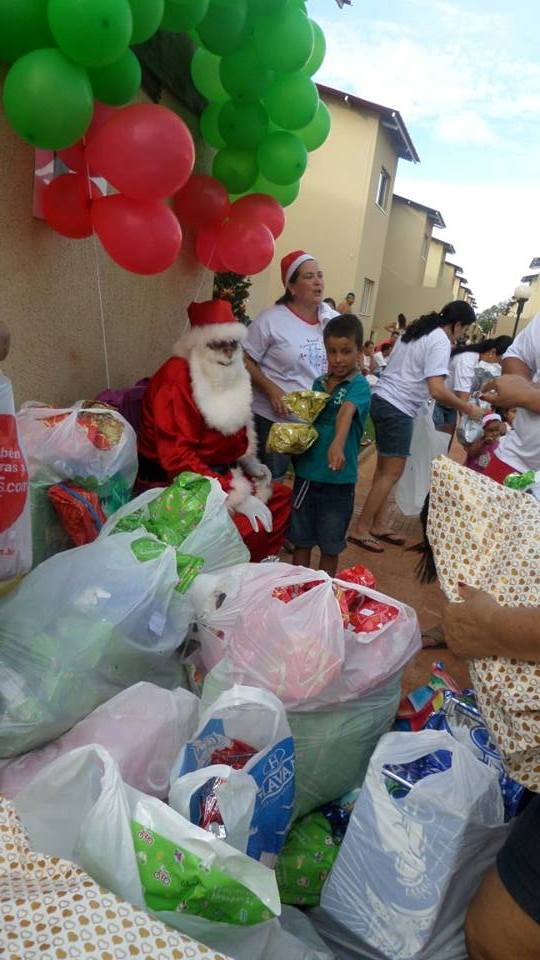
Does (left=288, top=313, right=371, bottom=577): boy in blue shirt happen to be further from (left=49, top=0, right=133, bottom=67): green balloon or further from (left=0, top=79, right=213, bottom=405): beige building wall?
(left=49, top=0, right=133, bottom=67): green balloon

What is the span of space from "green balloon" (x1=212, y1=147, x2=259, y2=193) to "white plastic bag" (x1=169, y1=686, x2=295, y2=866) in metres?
2.69

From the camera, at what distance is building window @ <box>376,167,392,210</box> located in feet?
57.8

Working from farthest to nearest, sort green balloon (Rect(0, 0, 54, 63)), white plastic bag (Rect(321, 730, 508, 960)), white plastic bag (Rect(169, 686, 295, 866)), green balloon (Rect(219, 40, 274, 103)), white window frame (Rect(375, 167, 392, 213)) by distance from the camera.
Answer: white window frame (Rect(375, 167, 392, 213)) < green balloon (Rect(219, 40, 274, 103)) < green balloon (Rect(0, 0, 54, 63)) < white plastic bag (Rect(321, 730, 508, 960)) < white plastic bag (Rect(169, 686, 295, 866))

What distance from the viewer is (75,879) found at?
3.70 feet

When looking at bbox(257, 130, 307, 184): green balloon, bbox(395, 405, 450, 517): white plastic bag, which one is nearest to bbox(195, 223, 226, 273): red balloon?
bbox(257, 130, 307, 184): green balloon

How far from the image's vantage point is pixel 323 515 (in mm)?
3541

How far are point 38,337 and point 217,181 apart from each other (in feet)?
4.16

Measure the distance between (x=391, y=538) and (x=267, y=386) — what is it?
1.99 metres

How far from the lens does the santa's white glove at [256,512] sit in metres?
3.14

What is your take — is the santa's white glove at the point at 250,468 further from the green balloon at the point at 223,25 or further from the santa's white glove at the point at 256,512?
the green balloon at the point at 223,25

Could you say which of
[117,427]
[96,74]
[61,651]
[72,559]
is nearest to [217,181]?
[96,74]

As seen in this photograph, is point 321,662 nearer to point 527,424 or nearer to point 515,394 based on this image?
point 515,394

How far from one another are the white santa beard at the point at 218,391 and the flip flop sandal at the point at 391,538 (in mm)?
2327

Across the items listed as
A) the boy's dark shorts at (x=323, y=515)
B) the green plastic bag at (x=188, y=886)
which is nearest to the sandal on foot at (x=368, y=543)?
the boy's dark shorts at (x=323, y=515)
